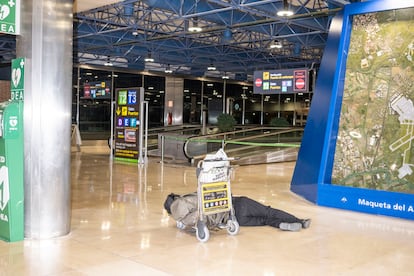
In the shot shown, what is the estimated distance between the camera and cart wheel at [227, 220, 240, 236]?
5504mm

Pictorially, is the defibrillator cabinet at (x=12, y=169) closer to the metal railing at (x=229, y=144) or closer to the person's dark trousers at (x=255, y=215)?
the person's dark trousers at (x=255, y=215)

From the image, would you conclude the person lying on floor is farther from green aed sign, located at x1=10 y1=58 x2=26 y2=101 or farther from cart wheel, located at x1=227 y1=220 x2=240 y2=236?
green aed sign, located at x1=10 y1=58 x2=26 y2=101

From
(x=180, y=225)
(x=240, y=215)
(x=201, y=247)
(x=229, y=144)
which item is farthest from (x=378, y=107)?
(x=229, y=144)

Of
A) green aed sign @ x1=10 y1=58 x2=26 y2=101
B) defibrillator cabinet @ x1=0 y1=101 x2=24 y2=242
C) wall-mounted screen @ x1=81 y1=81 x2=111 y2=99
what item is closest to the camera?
defibrillator cabinet @ x1=0 y1=101 x2=24 y2=242

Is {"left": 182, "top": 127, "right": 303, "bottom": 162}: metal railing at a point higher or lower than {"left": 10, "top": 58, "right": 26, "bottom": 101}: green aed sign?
lower

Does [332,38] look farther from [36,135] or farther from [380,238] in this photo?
[36,135]

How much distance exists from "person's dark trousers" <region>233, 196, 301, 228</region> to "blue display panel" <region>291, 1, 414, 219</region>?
1854mm

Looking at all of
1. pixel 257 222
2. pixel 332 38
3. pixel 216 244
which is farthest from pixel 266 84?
pixel 216 244

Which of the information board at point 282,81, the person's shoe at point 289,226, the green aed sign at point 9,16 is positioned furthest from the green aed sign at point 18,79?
the information board at point 282,81

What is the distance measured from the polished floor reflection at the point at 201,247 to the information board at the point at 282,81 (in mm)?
6227

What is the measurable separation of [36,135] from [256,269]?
8.68 feet

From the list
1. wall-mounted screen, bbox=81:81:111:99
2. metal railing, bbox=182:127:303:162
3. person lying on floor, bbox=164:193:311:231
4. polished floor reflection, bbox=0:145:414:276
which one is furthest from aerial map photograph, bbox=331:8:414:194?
wall-mounted screen, bbox=81:81:111:99

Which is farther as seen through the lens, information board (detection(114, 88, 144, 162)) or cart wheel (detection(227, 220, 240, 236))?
information board (detection(114, 88, 144, 162))

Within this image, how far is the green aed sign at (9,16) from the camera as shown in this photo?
4914 mm
